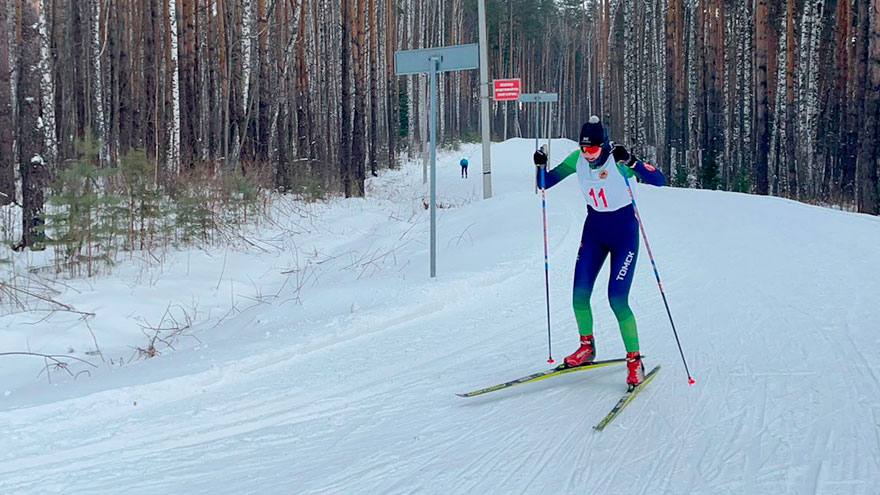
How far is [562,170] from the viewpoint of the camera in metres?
6.31

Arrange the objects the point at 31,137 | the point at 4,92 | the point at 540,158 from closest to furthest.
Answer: the point at 540,158 → the point at 4,92 → the point at 31,137

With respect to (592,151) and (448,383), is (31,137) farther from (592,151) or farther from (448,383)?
(592,151)

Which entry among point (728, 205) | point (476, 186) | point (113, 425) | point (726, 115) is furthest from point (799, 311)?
point (726, 115)

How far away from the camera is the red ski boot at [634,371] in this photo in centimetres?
566

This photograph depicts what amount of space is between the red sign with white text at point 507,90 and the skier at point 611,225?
13.5 metres

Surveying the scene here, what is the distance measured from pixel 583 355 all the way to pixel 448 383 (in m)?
1.02

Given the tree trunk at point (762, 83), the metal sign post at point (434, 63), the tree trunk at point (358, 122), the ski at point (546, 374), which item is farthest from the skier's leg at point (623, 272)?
the tree trunk at point (762, 83)

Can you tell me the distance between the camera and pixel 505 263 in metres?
10.6

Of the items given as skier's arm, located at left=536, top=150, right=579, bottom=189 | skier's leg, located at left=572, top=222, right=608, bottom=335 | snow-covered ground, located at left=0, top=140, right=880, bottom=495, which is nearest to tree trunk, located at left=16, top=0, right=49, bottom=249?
snow-covered ground, located at left=0, top=140, right=880, bottom=495

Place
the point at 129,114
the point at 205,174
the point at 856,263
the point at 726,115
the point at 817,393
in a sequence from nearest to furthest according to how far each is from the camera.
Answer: the point at 817,393 < the point at 856,263 < the point at 205,174 < the point at 129,114 < the point at 726,115

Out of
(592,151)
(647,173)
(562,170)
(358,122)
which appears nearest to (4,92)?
(562,170)

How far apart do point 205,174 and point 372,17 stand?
19.9m

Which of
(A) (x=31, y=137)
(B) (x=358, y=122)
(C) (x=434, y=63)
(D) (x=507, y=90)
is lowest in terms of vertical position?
(A) (x=31, y=137)

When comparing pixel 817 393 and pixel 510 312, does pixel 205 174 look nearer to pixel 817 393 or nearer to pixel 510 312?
pixel 510 312
